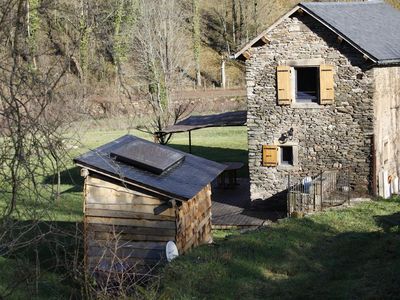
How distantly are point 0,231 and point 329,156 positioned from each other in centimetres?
1611

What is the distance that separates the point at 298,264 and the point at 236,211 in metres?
8.91

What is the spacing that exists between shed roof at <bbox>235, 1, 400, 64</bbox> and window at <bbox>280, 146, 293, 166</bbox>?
133 inches

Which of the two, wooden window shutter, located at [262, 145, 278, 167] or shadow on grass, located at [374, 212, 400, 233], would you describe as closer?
shadow on grass, located at [374, 212, 400, 233]

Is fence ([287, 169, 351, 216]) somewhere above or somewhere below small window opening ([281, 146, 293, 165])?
below

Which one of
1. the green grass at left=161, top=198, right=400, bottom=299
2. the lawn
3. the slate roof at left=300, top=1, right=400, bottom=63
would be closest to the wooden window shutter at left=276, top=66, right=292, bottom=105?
the slate roof at left=300, top=1, right=400, bottom=63

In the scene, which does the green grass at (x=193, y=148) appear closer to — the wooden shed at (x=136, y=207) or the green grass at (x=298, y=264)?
the wooden shed at (x=136, y=207)

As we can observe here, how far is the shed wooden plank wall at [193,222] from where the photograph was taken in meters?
13.7

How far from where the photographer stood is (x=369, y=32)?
21.8 metres

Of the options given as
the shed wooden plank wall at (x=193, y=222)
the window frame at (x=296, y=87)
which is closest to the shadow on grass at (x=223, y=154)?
the window frame at (x=296, y=87)

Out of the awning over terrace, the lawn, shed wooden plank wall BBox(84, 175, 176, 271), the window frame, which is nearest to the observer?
the lawn

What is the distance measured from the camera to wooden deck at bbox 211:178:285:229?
19812 mm

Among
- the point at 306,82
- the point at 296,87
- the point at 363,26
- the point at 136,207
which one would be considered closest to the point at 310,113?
the point at 296,87

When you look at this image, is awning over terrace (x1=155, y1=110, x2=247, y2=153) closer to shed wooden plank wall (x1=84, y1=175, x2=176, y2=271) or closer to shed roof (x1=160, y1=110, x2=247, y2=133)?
shed roof (x1=160, y1=110, x2=247, y2=133)

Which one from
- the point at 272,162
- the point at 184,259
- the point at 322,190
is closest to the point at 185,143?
the point at 272,162
